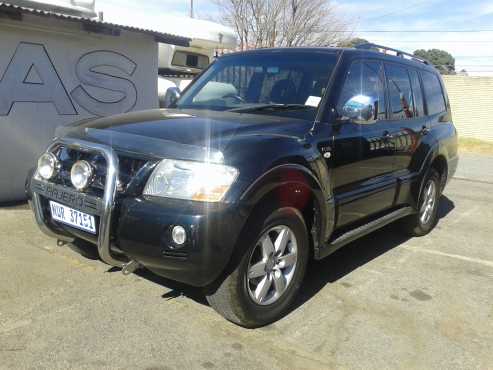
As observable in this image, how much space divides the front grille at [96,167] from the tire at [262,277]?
768 millimetres

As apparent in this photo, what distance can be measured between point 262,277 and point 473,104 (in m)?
20.1

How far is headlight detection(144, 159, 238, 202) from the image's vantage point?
2773 mm

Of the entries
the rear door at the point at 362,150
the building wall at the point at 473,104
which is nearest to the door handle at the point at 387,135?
the rear door at the point at 362,150

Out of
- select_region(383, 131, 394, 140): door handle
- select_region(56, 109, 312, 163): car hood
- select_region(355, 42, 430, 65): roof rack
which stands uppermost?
select_region(355, 42, 430, 65): roof rack

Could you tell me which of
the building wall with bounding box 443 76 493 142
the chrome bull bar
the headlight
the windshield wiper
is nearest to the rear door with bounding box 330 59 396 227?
the windshield wiper

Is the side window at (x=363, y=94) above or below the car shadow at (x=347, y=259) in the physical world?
above

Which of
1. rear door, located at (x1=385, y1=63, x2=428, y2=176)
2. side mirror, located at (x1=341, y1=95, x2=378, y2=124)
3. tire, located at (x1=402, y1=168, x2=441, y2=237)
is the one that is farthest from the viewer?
tire, located at (x1=402, y1=168, x2=441, y2=237)

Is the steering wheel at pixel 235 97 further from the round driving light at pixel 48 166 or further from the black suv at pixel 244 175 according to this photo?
the round driving light at pixel 48 166

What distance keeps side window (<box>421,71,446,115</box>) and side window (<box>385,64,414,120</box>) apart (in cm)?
52

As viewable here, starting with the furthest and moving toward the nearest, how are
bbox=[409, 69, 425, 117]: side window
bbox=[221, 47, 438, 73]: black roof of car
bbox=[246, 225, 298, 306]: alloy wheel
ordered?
bbox=[409, 69, 425, 117]: side window, bbox=[221, 47, 438, 73]: black roof of car, bbox=[246, 225, 298, 306]: alloy wheel

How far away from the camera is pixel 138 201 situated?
2.84 m

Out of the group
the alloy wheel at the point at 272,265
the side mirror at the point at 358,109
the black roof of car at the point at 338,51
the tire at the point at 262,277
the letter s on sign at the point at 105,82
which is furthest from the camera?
the letter s on sign at the point at 105,82

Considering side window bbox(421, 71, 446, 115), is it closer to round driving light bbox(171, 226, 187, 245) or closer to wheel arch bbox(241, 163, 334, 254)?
wheel arch bbox(241, 163, 334, 254)

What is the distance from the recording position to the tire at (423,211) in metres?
5.45
